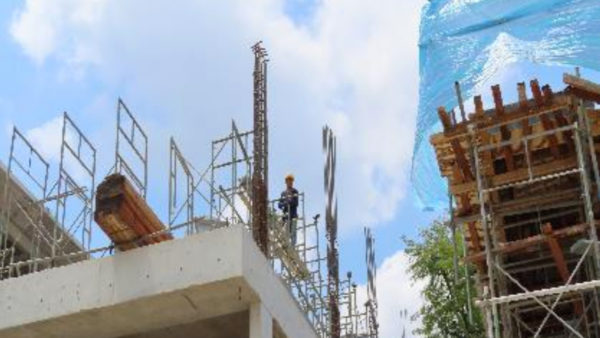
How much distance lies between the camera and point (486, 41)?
47.8ft

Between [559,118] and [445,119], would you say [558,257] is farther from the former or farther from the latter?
[445,119]

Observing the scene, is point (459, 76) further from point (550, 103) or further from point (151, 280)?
point (151, 280)

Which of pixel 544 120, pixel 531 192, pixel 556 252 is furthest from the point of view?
pixel 531 192

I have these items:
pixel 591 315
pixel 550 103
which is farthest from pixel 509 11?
pixel 591 315

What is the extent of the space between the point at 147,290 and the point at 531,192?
6.34 meters

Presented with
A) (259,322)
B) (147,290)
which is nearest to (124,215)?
(147,290)

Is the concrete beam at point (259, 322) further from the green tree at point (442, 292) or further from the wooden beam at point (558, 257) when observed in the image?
the green tree at point (442, 292)

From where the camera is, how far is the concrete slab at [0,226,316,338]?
11320 millimetres

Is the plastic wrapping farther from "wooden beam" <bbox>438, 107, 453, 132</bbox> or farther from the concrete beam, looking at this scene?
the concrete beam

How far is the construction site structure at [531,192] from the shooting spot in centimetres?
1316

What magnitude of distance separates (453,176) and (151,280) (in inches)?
211

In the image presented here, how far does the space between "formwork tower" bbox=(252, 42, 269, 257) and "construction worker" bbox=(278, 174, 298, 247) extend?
5.65ft

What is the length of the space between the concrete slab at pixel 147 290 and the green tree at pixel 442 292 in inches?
564

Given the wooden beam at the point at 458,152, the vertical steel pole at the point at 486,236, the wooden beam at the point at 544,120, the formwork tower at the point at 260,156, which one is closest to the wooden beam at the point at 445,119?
the wooden beam at the point at 458,152
